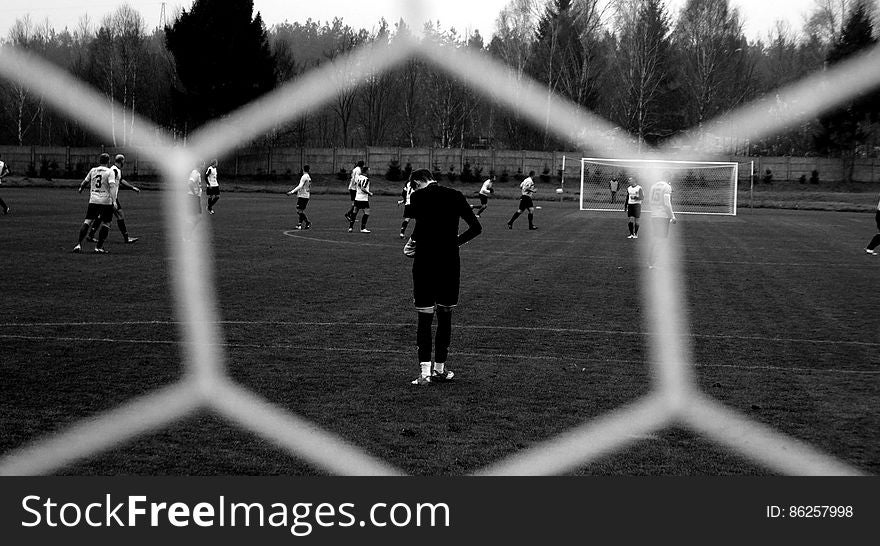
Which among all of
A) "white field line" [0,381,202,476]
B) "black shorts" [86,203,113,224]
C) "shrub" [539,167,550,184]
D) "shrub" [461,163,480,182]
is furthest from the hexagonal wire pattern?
"shrub" [461,163,480,182]

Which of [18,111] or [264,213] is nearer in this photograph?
[264,213]

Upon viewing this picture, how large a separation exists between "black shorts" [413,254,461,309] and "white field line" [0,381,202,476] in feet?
7.05

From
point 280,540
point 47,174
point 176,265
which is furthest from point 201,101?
point 280,540

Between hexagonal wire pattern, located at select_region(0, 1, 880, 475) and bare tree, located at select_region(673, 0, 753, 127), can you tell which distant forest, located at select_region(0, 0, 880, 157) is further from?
hexagonal wire pattern, located at select_region(0, 1, 880, 475)

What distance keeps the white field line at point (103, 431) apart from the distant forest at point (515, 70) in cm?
4650

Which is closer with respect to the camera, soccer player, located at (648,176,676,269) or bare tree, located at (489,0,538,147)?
soccer player, located at (648,176,676,269)

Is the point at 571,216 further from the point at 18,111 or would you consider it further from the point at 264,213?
the point at 18,111

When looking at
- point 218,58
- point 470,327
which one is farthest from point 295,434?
point 218,58

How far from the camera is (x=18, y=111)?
7612cm

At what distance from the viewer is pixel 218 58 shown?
204 feet

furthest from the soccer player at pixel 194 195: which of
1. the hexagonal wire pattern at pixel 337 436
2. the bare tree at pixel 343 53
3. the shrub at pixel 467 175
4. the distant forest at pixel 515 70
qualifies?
the bare tree at pixel 343 53

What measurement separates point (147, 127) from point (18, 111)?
1173 cm

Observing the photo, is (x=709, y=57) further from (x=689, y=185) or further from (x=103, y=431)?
(x=103, y=431)

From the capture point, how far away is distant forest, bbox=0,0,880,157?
60062 millimetres
